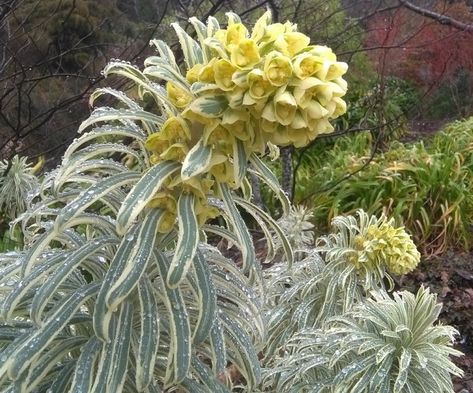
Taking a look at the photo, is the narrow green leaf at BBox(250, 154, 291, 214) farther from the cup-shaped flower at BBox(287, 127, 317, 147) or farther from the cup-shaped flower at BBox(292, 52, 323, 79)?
the cup-shaped flower at BBox(292, 52, 323, 79)

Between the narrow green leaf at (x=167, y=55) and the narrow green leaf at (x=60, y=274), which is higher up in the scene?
the narrow green leaf at (x=167, y=55)

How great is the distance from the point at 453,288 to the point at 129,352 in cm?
350

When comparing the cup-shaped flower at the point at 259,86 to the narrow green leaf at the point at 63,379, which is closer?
the cup-shaped flower at the point at 259,86

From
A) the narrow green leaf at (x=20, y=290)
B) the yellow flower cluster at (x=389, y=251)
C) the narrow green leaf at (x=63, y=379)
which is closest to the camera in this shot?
the narrow green leaf at (x=20, y=290)

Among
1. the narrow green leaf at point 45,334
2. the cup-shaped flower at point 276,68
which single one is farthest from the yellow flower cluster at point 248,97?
the narrow green leaf at point 45,334

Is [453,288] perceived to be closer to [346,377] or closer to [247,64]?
[346,377]

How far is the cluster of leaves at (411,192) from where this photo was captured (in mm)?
4898

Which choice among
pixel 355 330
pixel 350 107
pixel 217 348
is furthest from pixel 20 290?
pixel 350 107

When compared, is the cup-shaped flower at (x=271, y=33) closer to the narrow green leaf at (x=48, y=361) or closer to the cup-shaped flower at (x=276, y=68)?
the cup-shaped flower at (x=276, y=68)

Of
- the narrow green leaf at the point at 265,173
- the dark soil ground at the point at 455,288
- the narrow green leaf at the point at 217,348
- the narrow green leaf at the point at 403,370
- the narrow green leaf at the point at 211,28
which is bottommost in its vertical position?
the dark soil ground at the point at 455,288

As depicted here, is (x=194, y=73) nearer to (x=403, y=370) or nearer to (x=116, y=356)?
(x=116, y=356)

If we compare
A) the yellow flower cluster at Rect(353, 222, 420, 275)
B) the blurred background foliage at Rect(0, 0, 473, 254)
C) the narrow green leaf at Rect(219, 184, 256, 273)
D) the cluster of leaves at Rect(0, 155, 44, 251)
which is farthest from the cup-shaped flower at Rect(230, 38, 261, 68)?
the cluster of leaves at Rect(0, 155, 44, 251)

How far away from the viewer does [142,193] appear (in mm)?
1200

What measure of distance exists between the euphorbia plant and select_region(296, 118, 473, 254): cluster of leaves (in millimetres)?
3524
